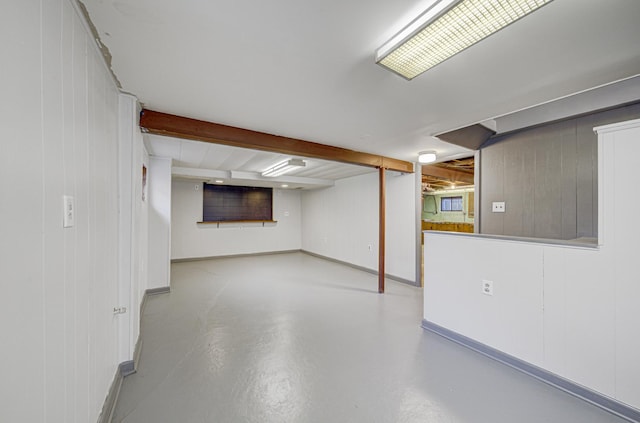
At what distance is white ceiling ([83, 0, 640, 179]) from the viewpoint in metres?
1.19

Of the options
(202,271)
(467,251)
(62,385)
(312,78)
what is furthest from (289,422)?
(202,271)

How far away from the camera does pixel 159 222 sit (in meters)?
3.98

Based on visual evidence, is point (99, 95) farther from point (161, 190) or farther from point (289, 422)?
point (161, 190)

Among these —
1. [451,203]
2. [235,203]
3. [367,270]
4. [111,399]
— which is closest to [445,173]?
[367,270]

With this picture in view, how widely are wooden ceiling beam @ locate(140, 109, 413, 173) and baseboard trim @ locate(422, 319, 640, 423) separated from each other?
2607mm

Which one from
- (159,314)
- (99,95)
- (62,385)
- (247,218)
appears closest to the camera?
(62,385)

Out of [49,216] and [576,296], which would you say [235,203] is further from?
[576,296]

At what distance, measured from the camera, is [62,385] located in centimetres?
99

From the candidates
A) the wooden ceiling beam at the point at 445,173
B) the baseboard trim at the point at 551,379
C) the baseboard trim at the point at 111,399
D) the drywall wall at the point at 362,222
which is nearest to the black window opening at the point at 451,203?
the wooden ceiling beam at the point at 445,173

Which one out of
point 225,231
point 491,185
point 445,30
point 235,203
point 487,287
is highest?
point 445,30

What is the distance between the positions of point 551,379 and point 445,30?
261cm

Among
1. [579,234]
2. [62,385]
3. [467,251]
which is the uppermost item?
[579,234]

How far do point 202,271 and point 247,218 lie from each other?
2084mm

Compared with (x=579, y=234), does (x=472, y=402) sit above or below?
below
